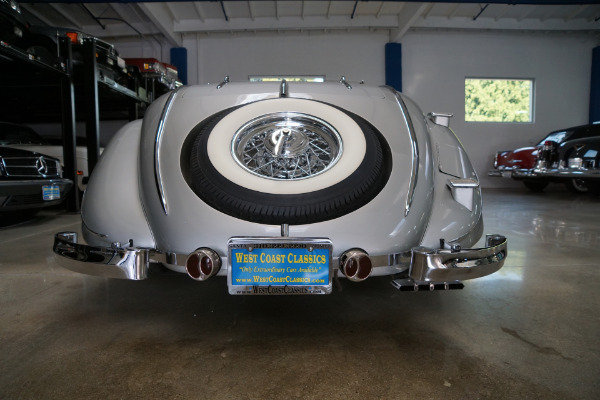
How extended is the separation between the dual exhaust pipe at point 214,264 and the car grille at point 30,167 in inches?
130

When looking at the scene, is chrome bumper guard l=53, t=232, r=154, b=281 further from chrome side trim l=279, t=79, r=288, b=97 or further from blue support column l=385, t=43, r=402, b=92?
blue support column l=385, t=43, r=402, b=92

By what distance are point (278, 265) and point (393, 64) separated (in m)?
10.2

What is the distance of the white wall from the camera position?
10.4 metres

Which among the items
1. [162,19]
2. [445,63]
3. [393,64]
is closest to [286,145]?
[162,19]

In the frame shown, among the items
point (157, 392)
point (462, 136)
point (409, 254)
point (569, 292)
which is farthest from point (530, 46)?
point (157, 392)

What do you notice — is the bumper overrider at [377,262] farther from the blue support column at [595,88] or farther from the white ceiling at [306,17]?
the blue support column at [595,88]

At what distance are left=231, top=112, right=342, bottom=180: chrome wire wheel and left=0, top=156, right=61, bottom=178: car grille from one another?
313 cm

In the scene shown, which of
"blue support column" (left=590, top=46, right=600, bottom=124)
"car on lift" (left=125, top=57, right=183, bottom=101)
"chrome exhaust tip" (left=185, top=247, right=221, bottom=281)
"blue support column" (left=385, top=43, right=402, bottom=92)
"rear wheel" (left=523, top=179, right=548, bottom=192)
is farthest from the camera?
"blue support column" (left=590, top=46, right=600, bottom=124)

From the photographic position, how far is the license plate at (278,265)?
1195mm

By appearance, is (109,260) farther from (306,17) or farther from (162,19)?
(306,17)

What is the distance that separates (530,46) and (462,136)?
3.20m

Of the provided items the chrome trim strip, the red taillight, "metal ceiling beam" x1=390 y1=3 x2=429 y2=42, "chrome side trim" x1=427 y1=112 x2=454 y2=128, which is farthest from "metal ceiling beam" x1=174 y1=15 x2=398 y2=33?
"chrome side trim" x1=427 y1=112 x2=454 y2=128

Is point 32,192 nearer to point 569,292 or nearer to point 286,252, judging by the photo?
point 286,252

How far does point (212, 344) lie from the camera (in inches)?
53.5
